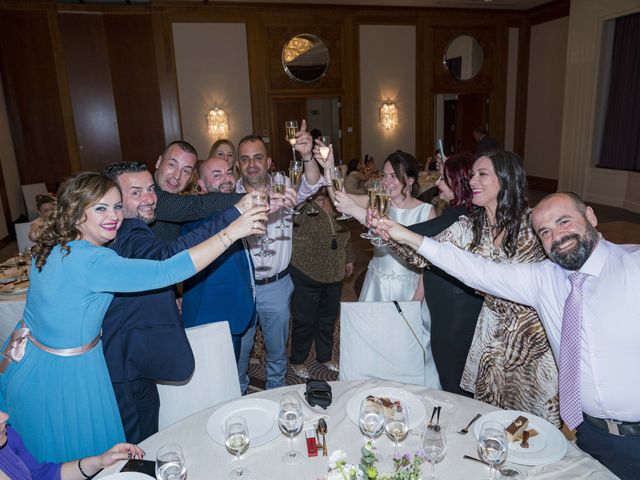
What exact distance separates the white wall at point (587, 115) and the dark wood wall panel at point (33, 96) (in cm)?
1043

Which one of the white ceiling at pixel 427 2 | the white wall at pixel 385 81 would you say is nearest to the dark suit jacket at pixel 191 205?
the white ceiling at pixel 427 2

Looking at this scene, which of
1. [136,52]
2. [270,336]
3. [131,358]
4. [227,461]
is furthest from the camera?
[136,52]

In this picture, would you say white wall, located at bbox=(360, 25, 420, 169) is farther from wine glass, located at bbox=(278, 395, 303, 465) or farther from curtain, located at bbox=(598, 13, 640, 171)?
wine glass, located at bbox=(278, 395, 303, 465)

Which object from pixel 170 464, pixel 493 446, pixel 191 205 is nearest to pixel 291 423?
pixel 170 464

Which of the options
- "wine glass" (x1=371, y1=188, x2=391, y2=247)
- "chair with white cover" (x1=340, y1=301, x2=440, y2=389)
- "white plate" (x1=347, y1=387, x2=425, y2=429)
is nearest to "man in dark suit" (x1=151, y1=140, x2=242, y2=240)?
"wine glass" (x1=371, y1=188, x2=391, y2=247)

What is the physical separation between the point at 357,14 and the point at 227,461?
10.4 meters

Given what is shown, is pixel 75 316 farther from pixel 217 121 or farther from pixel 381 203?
pixel 217 121

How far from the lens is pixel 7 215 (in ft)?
27.9

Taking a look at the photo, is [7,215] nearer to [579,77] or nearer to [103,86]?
[103,86]

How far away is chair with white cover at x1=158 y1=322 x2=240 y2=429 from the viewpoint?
2.12 m

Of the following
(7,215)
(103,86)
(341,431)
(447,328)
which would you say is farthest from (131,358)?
(103,86)

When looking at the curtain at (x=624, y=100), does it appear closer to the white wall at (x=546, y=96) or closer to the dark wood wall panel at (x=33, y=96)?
the white wall at (x=546, y=96)

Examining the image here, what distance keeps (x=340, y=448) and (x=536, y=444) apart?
64 centimetres

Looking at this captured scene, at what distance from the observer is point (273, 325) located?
3.16 meters
